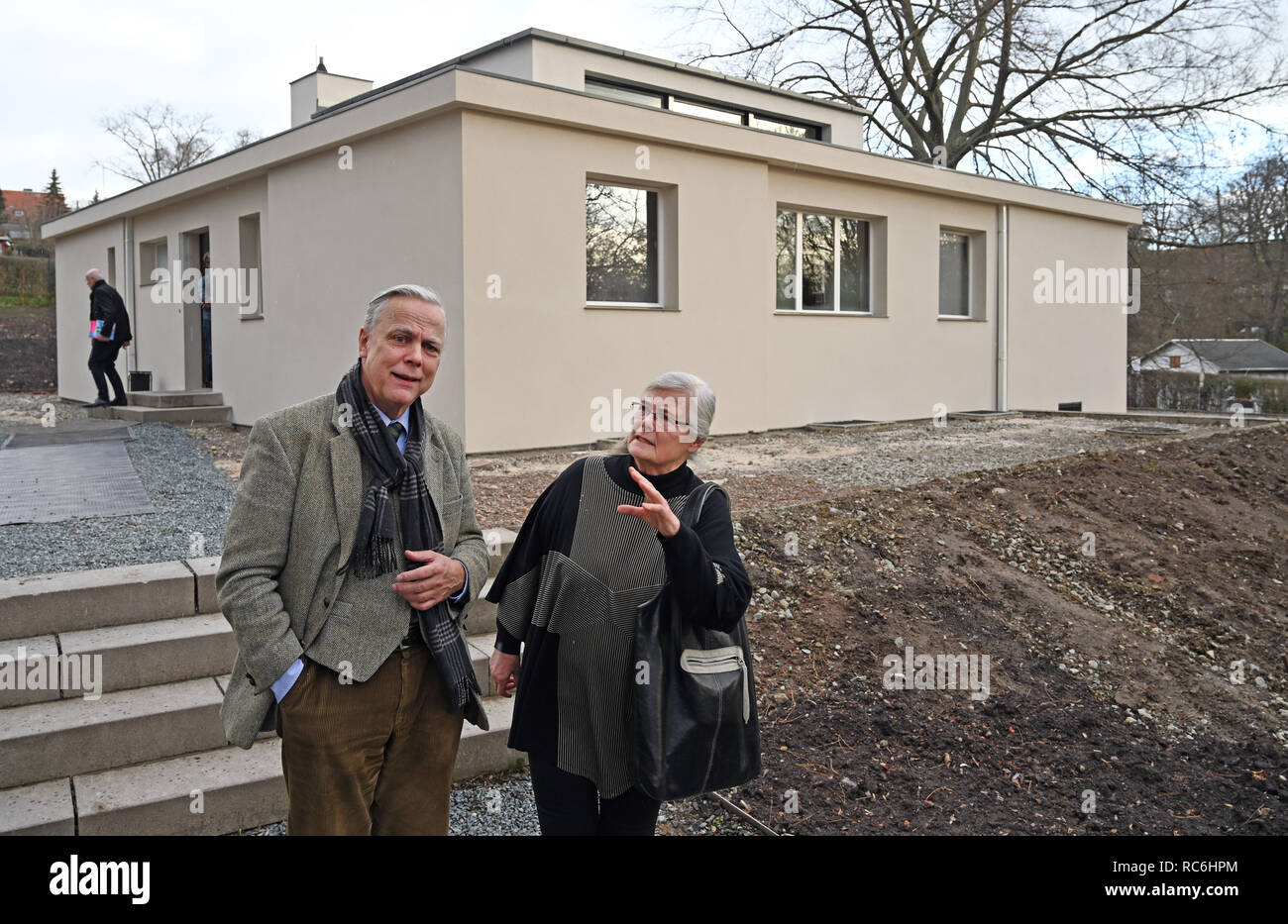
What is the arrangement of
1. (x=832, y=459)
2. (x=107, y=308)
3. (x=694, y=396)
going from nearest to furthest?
(x=694, y=396)
(x=832, y=459)
(x=107, y=308)

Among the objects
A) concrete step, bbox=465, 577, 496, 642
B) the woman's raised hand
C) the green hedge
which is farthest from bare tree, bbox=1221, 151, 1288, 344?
the green hedge

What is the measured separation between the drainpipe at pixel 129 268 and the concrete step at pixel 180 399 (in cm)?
316

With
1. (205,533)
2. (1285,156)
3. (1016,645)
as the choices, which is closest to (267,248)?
(205,533)

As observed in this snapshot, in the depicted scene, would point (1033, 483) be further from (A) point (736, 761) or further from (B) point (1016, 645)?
(A) point (736, 761)

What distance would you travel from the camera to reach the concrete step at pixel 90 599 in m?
4.48

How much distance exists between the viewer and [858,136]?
18.8m

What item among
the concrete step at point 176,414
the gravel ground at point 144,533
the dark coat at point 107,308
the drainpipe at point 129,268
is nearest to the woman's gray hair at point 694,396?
the gravel ground at point 144,533

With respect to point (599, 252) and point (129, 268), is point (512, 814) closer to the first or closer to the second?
point (599, 252)

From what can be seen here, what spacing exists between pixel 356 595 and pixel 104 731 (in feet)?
6.88

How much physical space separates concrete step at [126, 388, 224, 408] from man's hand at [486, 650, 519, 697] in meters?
14.1

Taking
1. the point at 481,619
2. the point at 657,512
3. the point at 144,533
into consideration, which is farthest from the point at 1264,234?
the point at 657,512

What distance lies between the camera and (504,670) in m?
3.01

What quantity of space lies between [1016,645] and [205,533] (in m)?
5.03

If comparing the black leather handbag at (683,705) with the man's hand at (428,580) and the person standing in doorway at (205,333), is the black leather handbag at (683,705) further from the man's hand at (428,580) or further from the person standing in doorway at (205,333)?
the person standing in doorway at (205,333)
